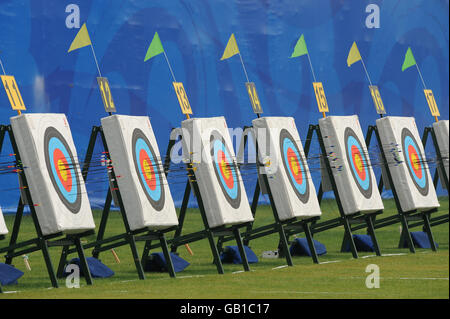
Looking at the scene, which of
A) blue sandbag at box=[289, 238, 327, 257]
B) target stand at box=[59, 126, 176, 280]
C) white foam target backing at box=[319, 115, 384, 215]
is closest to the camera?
target stand at box=[59, 126, 176, 280]

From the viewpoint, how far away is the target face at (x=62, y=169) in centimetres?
679

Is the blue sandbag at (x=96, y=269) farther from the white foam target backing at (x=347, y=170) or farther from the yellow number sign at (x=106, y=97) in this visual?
the white foam target backing at (x=347, y=170)

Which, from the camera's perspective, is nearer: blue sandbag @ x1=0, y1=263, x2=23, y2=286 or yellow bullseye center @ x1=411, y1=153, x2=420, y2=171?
blue sandbag @ x1=0, y1=263, x2=23, y2=286

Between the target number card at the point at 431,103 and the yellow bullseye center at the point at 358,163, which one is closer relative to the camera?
the yellow bullseye center at the point at 358,163

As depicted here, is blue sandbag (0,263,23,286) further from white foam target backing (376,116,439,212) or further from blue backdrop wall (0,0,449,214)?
white foam target backing (376,116,439,212)

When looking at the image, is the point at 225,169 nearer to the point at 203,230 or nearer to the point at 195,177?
the point at 195,177

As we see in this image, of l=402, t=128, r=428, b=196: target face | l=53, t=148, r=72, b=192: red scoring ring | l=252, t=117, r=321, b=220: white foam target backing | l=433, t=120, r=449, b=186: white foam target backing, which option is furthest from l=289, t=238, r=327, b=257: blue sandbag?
l=53, t=148, r=72, b=192: red scoring ring

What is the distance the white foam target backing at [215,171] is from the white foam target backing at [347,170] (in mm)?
1318

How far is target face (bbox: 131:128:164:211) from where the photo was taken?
738cm

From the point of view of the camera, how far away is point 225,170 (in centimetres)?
819

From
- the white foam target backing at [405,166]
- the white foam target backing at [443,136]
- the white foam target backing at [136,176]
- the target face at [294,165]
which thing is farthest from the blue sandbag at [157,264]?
the white foam target backing at [443,136]

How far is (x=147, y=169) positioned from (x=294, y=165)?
73.0 inches

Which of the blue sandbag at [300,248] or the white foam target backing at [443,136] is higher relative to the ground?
the white foam target backing at [443,136]

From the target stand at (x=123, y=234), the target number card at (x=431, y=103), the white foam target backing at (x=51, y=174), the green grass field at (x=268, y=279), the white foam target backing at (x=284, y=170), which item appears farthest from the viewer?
the target number card at (x=431, y=103)
